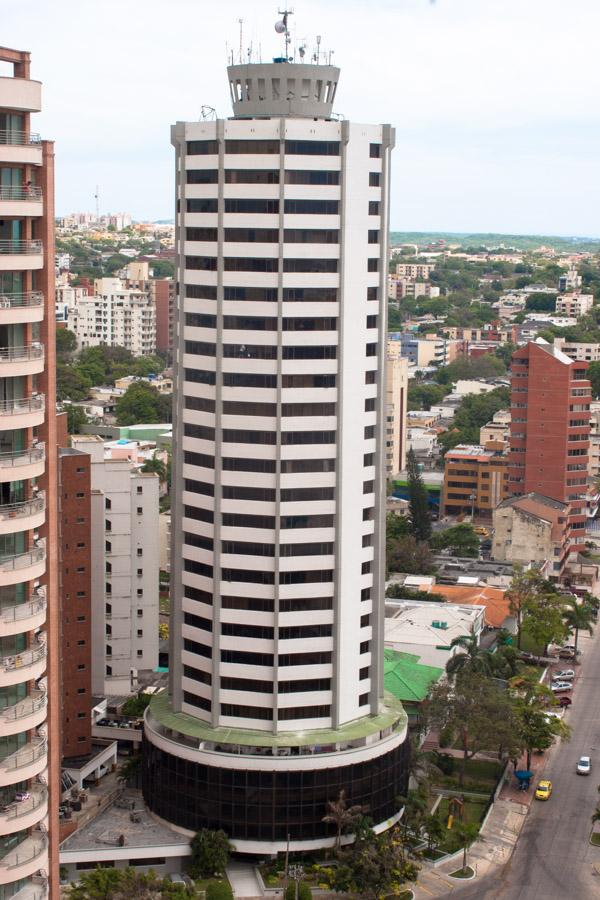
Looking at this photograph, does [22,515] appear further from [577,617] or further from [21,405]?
[577,617]

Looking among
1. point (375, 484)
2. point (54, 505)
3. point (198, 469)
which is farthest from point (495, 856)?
point (54, 505)

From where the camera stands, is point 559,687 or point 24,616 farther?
point 559,687

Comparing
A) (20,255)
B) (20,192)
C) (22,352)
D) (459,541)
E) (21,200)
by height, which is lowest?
(459,541)

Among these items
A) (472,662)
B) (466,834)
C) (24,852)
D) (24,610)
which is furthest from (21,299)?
(472,662)

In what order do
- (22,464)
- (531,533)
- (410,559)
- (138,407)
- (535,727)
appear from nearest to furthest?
(22,464)
(535,727)
(410,559)
(531,533)
(138,407)

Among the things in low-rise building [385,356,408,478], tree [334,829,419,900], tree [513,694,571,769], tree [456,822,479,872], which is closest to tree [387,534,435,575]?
tree [513,694,571,769]

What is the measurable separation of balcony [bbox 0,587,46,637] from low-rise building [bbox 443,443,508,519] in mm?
104128

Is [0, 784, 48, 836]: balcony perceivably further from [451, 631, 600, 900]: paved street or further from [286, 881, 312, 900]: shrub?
[451, 631, 600, 900]: paved street

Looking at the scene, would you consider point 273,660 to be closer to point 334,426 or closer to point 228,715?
point 228,715

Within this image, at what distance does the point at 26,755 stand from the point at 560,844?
124 ft

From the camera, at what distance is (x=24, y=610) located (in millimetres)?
38031

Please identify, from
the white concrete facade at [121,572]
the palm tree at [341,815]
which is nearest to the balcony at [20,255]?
the palm tree at [341,815]

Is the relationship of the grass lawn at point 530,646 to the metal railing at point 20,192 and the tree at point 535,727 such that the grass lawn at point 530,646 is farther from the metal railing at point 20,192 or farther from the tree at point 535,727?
the metal railing at point 20,192

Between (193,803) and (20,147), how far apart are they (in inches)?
1499
